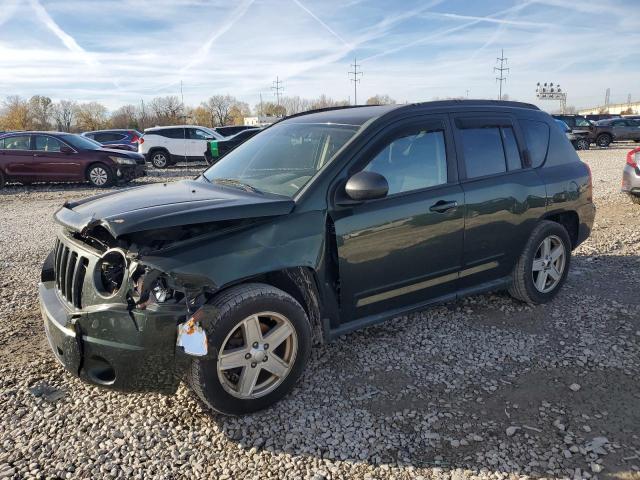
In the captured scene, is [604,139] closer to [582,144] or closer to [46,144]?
[582,144]

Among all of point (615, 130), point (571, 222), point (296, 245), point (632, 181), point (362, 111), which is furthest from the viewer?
point (615, 130)

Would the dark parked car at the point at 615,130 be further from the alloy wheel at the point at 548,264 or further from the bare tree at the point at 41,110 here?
the bare tree at the point at 41,110

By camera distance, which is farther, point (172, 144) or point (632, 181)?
point (172, 144)

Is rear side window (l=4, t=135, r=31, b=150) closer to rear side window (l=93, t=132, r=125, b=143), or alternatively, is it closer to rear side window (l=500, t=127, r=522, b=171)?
rear side window (l=93, t=132, r=125, b=143)

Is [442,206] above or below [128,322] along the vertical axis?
above

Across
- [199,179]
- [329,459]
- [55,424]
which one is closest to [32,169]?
[199,179]

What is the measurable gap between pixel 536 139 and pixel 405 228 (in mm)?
1985

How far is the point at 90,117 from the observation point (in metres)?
89.2

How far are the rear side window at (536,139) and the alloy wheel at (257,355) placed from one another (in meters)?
2.89

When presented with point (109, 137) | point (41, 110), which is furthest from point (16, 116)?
point (109, 137)

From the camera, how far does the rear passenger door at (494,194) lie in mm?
3850

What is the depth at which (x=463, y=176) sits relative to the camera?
382cm

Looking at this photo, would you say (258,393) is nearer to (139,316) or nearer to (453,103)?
(139,316)

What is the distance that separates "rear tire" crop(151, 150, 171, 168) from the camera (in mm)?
20156
